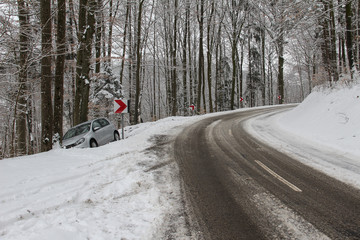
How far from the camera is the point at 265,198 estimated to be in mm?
4312

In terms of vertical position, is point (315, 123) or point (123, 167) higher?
point (315, 123)

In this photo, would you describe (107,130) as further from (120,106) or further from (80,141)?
(80,141)

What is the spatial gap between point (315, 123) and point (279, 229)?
8986 mm

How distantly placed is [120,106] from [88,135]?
2.19 m

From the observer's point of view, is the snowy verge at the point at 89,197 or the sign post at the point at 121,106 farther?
the sign post at the point at 121,106

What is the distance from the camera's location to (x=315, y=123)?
10680 millimetres

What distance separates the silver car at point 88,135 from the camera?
1021 centimetres

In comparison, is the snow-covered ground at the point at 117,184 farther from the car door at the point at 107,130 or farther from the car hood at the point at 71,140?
the car door at the point at 107,130

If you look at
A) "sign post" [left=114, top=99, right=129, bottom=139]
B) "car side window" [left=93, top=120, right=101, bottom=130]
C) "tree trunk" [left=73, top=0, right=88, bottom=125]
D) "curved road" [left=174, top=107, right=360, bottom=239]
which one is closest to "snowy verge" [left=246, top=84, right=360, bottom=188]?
"curved road" [left=174, top=107, right=360, bottom=239]

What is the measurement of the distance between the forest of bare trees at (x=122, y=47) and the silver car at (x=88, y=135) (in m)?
0.71

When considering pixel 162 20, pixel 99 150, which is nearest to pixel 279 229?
pixel 99 150

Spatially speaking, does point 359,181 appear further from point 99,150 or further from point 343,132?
point 99,150

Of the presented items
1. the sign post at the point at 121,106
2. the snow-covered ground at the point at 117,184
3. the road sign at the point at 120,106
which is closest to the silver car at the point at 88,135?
the sign post at the point at 121,106

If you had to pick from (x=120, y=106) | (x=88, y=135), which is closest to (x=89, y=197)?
(x=88, y=135)
